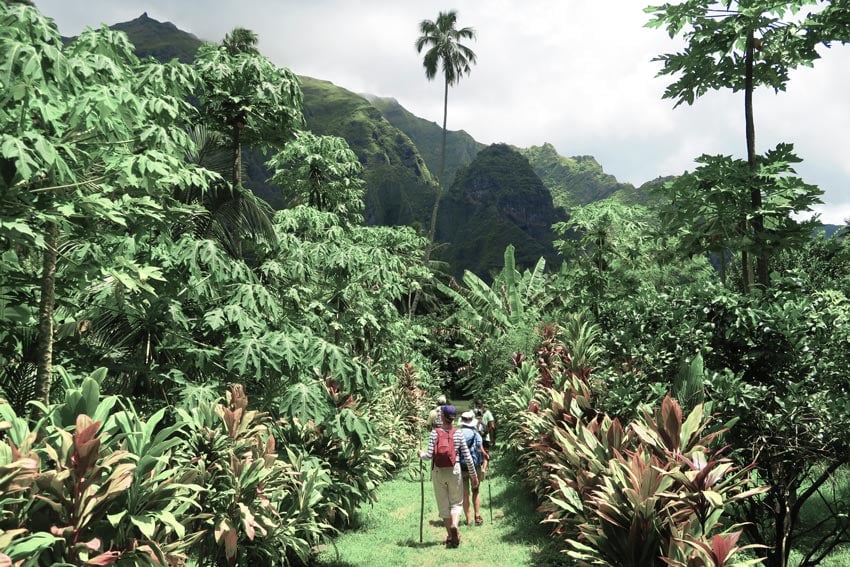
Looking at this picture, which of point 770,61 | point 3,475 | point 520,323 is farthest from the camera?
point 520,323

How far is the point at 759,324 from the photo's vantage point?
4.39m

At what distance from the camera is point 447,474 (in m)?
6.94

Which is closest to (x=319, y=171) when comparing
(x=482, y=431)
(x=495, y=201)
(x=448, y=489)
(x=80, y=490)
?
(x=482, y=431)

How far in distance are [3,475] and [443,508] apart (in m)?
5.18

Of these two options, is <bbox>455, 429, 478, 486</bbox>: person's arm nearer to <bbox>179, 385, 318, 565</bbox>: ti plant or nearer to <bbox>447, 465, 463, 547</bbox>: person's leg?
<bbox>447, 465, 463, 547</bbox>: person's leg

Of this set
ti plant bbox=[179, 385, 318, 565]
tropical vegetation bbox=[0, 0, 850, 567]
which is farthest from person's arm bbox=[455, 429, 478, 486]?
ti plant bbox=[179, 385, 318, 565]

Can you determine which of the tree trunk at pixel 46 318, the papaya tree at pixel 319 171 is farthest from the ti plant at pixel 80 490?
the papaya tree at pixel 319 171

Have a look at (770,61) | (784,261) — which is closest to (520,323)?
(784,261)

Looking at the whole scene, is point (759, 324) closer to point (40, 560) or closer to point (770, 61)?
point (770, 61)

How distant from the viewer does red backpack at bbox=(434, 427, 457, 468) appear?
22.4 feet

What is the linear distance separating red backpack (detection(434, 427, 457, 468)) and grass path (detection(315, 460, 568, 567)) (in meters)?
1.07

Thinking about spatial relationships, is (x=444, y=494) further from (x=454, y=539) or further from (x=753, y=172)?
(x=753, y=172)

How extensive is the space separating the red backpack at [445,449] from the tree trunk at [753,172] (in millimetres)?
4063

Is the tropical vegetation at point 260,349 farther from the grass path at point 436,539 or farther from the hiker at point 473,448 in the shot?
the hiker at point 473,448
